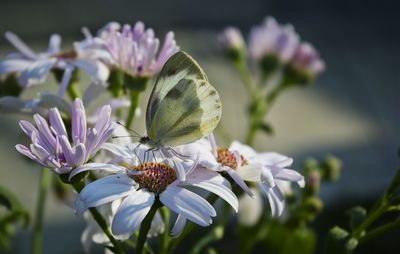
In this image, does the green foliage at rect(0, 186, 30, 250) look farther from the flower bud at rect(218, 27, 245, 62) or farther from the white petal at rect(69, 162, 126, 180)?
the flower bud at rect(218, 27, 245, 62)

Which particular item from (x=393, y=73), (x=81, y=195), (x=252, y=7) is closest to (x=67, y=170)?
(x=81, y=195)

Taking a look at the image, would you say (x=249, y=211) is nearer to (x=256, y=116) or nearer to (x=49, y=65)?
(x=256, y=116)

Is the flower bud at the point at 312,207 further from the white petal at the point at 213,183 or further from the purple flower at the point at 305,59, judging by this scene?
the purple flower at the point at 305,59

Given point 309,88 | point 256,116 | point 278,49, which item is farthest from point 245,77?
point 309,88

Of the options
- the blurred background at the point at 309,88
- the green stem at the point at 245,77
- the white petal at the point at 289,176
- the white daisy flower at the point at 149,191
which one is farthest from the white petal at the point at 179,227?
the blurred background at the point at 309,88

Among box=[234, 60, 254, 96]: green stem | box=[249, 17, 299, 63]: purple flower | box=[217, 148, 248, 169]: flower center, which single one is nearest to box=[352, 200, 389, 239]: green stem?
box=[217, 148, 248, 169]: flower center
